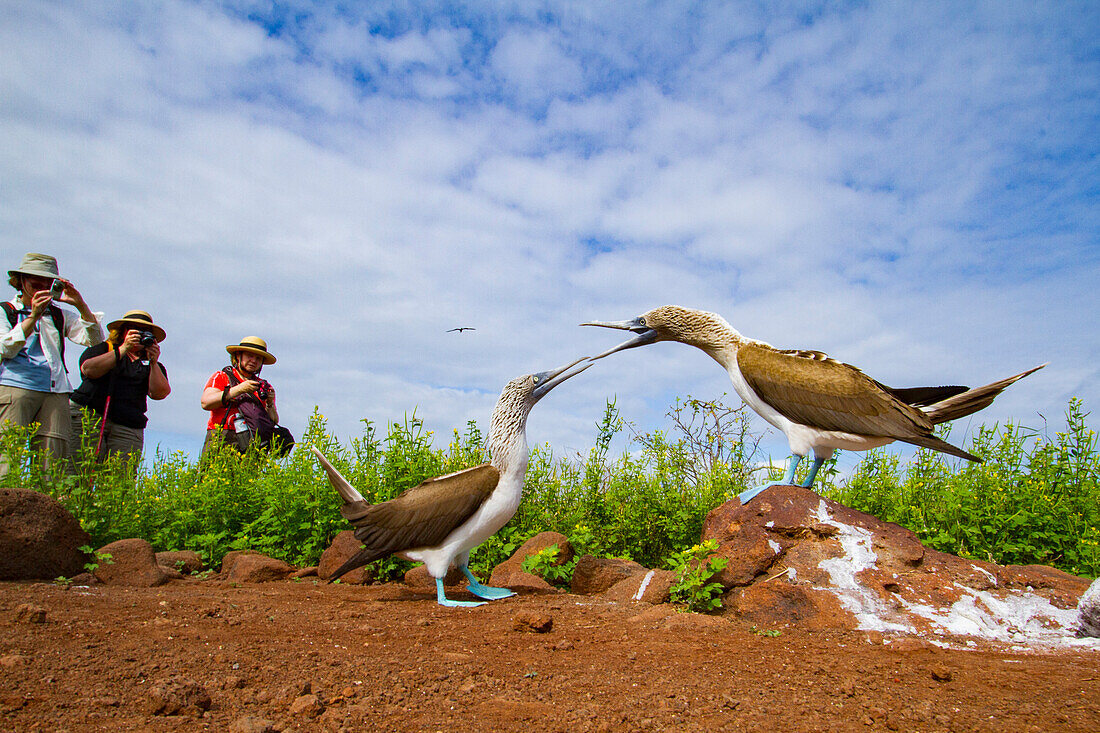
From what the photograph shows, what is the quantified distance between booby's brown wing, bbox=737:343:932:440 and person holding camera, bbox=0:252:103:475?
272 inches

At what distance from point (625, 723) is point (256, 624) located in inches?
94.6

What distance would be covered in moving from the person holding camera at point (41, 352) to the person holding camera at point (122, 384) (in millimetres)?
254

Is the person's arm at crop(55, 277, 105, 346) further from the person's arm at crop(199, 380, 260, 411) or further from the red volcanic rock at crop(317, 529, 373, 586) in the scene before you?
the red volcanic rock at crop(317, 529, 373, 586)

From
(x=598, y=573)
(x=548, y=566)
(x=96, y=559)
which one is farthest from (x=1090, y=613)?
(x=96, y=559)

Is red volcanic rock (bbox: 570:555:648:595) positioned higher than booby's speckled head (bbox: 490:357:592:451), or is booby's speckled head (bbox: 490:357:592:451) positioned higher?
booby's speckled head (bbox: 490:357:592:451)

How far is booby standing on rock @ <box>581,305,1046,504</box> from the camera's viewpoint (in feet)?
14.6

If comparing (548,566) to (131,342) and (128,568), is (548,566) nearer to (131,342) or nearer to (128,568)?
(128,568)

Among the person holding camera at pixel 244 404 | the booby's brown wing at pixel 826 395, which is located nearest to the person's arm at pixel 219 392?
the person holding camera at pixel 244 404

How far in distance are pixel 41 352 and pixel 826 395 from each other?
296 inches

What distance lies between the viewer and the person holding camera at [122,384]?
295 inches

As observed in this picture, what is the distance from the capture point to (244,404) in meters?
8.02

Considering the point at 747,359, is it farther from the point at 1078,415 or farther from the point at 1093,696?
the point at 1078,415

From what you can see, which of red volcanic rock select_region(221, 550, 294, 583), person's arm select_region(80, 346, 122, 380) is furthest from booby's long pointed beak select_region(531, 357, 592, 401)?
person's arm select_region(80, 346, 122, 380)

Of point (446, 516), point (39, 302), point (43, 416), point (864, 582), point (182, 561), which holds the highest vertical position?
point (39, 302)
